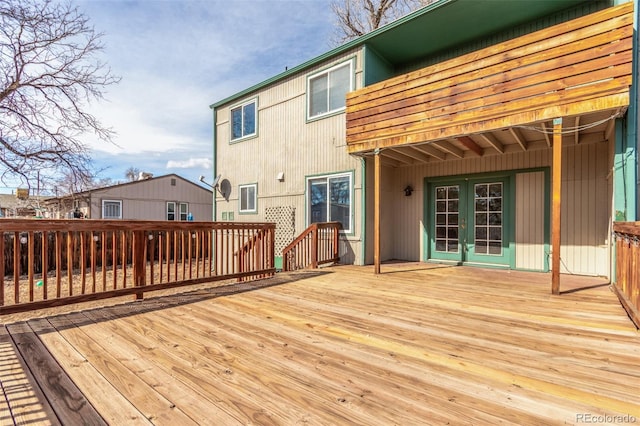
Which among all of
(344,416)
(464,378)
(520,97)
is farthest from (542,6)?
(344,416)

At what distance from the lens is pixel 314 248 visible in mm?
6305

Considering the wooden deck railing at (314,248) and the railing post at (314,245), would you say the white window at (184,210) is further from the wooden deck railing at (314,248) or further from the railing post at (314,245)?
the railing post at (314,245)

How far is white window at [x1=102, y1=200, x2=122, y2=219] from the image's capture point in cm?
1598

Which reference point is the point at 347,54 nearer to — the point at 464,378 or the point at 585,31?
the point at 585,31

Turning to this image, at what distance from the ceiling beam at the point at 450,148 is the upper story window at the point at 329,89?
246 centimetres

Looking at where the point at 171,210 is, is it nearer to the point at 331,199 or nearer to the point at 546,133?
the point at 331,199

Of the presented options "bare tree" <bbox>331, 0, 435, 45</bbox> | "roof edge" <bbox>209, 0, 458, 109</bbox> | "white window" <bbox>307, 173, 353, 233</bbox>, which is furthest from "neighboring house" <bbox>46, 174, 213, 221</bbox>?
"white window" <bbox>307, 173, 353, 233</bbox>

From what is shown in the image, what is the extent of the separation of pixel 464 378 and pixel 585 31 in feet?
14.6

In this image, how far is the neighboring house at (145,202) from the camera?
15.9m

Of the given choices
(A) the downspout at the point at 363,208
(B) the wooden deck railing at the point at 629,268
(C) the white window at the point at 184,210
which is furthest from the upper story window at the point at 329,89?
(C) the white window at the point at 184,210

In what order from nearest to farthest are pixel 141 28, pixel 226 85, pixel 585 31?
1. pixel 585 31
2. pixel 141 28
3. pixel 226 85

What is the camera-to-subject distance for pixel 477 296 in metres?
3.81

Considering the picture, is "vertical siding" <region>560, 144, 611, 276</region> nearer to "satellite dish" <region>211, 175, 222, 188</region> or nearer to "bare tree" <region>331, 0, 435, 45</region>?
"satellite dish" <region>211, 175, 222, 188</region>

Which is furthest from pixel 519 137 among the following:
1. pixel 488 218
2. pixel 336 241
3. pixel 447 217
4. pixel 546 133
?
pixel 336 241
